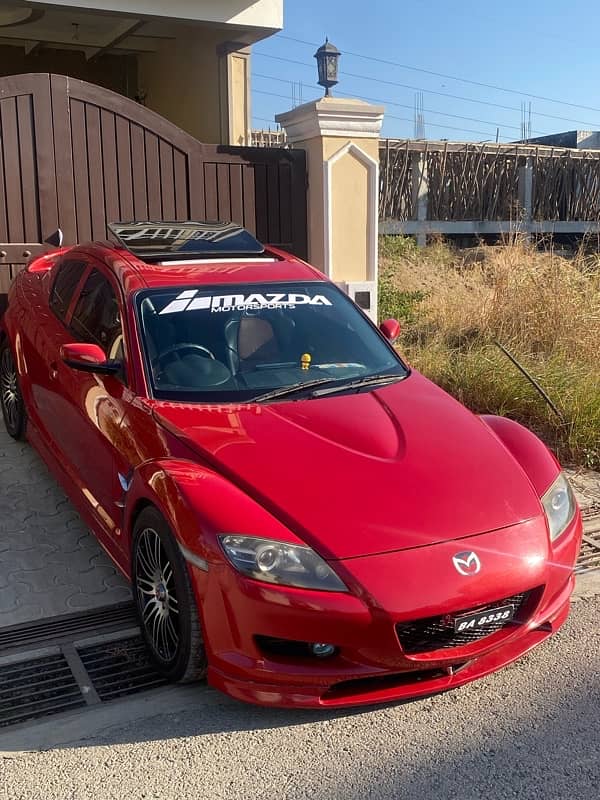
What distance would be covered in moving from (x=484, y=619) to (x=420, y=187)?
49.7ft

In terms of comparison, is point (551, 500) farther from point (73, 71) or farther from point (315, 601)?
point (73, 71)

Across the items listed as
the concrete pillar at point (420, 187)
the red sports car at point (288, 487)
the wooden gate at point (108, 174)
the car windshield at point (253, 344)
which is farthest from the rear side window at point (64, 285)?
the concrete pillar at point (420, 187)

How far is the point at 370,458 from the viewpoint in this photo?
11.1 feet

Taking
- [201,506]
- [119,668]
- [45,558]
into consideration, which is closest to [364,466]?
[201,506]

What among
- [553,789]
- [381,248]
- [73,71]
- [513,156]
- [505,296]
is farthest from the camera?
[513,156]

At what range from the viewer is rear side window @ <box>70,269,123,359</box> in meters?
4.23

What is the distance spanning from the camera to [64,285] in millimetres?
5180

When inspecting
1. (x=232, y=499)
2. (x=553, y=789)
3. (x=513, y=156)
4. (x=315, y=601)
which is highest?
(x=513, y=156)

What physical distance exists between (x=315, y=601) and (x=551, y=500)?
124 centimetres

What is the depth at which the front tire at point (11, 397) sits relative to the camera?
5859 mm

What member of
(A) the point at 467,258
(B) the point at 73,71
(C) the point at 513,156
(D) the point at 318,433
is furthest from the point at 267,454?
(C) the point at 513,156

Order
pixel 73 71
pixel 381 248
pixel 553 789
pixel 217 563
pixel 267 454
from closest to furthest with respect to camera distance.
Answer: pixel 553 789
pixel 217 563
pixel 267 454
pixel 73 71
pixel 381 248

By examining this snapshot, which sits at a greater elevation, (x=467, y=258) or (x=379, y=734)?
(x=467, y=258)

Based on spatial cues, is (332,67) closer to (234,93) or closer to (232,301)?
(234,93)
